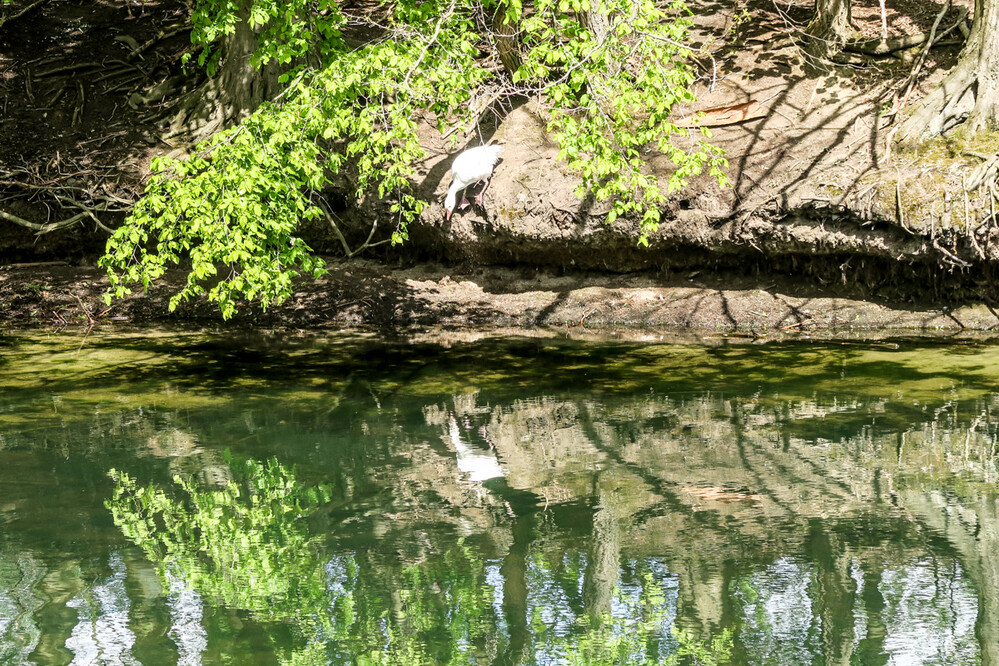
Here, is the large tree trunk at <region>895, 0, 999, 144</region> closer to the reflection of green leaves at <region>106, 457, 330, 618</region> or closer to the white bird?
the white bird

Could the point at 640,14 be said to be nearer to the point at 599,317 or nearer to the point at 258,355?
the point at 599,317

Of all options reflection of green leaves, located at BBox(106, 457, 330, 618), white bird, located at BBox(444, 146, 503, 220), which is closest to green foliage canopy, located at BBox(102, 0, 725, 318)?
reflection of green leaves, located at BBox(106, 457, 330, 618)

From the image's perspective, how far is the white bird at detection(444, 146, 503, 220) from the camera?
36.2 ft

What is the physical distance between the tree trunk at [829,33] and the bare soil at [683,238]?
195 mm

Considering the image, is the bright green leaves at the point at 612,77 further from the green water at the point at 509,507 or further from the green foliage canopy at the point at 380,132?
the green water at the point at 509,507

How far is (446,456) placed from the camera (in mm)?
7117

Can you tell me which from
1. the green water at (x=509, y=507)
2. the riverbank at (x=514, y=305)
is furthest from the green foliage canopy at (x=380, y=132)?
the riverbank at (x=514, y=305)

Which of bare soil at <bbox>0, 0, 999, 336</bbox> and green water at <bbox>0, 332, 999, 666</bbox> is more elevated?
bare soil at <bbox>0, 0, 999, 336</bbox>

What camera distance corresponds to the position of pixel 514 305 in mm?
11312

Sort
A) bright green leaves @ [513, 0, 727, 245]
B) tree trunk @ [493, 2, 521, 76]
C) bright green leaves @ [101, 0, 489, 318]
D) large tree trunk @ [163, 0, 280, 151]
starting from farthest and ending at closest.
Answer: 1. large tree trunk @ [163, 0, 280, 151]
2. tree trunk @ [493, 2, 521, 76]
3. bright green leaves @ [101, 0, 489, 318]
4. bright green leaves @ [513, 0, 727, 245]

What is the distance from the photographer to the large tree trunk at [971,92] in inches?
401

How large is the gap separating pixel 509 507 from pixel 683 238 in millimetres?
5463

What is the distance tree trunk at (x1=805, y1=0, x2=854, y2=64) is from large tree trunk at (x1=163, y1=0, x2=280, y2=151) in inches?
231

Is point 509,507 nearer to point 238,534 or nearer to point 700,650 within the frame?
point 238,534
